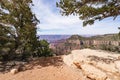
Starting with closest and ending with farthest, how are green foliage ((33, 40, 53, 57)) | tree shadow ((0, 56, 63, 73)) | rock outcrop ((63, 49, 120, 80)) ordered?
rock outcrop ((63, 49, 120, 80)), tree shadow ((0, 56, 63, 73)), green foliage ((33, 40, 53, 57))

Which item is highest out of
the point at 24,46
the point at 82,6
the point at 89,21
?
the point at 82,6

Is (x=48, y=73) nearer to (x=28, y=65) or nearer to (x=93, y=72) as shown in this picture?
(x=28, y=65)

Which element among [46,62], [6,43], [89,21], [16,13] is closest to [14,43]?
[6,43]

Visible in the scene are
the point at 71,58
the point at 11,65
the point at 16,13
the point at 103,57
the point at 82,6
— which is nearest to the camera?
the point at 82,6

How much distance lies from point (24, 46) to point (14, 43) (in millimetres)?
1116

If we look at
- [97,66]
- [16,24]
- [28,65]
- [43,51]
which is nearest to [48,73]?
[28,65]

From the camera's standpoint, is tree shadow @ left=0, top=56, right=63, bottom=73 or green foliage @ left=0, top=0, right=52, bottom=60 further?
green foliage @ left=0, top=0, right=52, bottom=60

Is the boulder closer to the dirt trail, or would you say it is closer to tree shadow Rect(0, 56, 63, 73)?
the dirt trail

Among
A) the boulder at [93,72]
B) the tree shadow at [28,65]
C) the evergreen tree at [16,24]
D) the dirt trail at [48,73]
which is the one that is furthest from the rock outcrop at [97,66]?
the evergreen tree at [16,24]

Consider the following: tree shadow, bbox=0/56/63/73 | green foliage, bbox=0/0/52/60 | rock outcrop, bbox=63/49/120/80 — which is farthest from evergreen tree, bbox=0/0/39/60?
rock outcrop, bbox=63/49/120/80

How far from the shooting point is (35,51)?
2383 centimetres

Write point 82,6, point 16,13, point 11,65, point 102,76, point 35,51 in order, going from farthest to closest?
point 35,51
point 16,13
point 11,65
point 82,6
point 102,76

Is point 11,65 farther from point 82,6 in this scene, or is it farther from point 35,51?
point 82,6

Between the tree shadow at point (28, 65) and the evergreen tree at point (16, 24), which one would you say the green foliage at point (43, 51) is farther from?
the tree shadow at point (28, 65)
